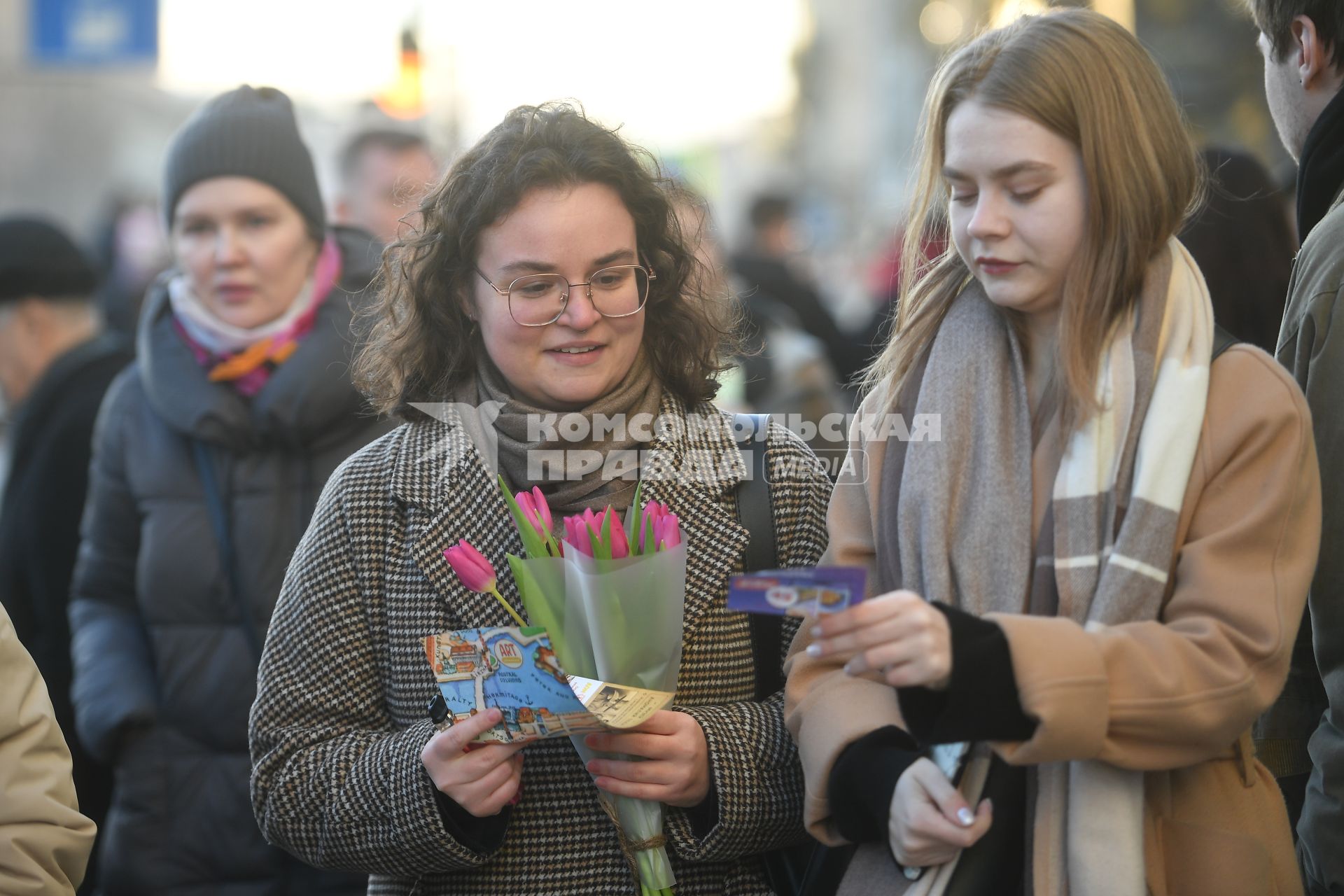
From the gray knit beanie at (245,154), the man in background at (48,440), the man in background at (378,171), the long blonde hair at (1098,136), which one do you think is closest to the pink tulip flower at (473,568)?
the long blonde hair at (1098,136)

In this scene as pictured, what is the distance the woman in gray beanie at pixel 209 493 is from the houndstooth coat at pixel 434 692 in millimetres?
866

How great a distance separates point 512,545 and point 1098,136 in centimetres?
131

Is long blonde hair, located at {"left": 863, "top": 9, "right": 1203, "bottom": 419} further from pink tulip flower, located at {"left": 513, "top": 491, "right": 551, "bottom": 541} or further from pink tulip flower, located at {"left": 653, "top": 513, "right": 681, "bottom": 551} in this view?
pink tulip flower, located at {"left": 513, "top": 491, "right": 551, "bottom": 541}

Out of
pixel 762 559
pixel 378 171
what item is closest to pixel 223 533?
pixel 762 559

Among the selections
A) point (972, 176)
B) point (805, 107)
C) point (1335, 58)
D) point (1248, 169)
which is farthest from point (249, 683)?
point (805, 107)

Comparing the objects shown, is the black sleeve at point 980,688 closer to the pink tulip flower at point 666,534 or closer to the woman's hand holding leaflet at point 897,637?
the woman's hand holding leaflet at point 897,637

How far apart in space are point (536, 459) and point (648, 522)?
40 centimetres

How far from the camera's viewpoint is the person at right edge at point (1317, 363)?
100.0 inches

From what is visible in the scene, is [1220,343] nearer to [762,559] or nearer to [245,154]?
[762,559]

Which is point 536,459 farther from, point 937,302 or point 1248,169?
point 1248,169

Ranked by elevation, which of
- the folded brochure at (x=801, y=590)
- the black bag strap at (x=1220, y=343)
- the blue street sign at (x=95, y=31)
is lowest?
the folded brochure at (x=801, y=590)

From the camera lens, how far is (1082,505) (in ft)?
7.32

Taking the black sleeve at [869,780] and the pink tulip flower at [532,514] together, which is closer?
the black sleeve at [869,780]

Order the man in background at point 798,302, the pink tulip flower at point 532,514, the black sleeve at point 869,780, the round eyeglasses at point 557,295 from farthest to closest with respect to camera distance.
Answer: the man in background at point 798,302 → the round eyeglasses at point 557,295 → the pink tulip flower at point 532,514 → the black sleeve at point 869,780
